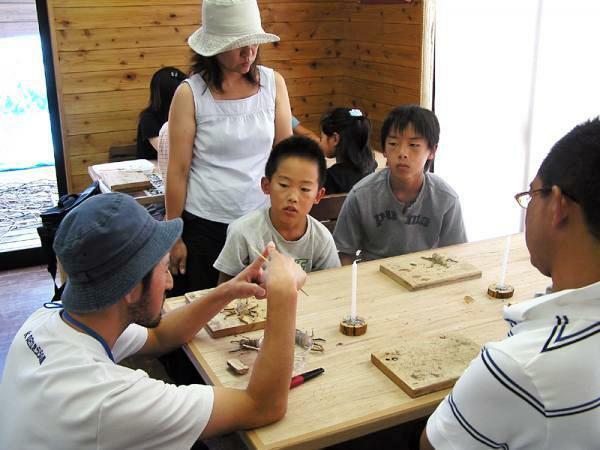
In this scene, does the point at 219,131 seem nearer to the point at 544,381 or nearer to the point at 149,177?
the point at 149,177

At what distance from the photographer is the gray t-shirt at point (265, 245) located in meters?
2.07

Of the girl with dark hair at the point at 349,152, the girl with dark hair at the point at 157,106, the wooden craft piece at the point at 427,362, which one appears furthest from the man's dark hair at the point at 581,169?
the girl with dark hair at the point at 157,106

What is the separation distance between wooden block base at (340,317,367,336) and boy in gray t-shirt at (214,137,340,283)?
545 mm

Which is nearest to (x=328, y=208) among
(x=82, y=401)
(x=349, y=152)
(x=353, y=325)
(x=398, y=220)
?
(x=349, y=152)

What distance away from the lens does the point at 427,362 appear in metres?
1.43

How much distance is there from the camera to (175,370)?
80.1 inches

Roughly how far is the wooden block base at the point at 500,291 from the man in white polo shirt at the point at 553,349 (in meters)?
0.73

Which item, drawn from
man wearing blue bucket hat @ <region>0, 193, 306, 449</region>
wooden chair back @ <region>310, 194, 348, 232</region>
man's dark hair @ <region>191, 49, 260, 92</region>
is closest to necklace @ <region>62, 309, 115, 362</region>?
man wearing blue bucket hat @ <region>0, 193, 306, 449</region>

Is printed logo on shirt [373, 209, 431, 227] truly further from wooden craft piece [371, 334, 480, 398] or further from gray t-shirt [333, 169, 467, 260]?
wooden craft piece [371, 334, 480, 398]

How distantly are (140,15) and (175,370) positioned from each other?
10.1ft

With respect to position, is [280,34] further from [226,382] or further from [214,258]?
[226,382]

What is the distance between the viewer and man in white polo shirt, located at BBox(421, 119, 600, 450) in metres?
0.95

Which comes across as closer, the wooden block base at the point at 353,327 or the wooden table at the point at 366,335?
the wooden table at the point at 366,335

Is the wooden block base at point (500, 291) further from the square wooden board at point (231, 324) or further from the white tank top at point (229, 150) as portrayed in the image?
the white tank top at point (229, 150)
